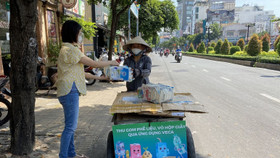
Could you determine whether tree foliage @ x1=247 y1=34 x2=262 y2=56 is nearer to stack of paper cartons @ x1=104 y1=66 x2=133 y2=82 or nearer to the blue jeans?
stack of paper cartons @ x1=104 y1=66 x2=133 y2=82

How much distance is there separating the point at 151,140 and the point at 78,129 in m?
2.38

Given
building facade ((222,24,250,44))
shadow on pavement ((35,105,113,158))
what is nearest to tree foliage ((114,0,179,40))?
shadow on pavement ((35,105,113,158))

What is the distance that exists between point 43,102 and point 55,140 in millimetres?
3254

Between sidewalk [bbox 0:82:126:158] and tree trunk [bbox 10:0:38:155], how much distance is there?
1.06ft

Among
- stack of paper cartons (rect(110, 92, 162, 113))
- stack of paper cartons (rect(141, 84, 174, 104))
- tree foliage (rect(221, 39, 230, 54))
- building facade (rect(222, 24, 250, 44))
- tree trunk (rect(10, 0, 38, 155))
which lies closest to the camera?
stack of paper cartons (rect(110, 92, 162, 113))

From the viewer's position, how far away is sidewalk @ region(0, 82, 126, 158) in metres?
3.54

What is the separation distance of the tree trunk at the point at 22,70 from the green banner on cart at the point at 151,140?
1.41 metres

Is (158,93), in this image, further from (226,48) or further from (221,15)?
(221,15)

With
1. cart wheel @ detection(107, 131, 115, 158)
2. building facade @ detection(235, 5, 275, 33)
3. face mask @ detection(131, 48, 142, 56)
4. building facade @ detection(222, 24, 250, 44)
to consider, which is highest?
building facade @ detection(235, 5, 275, 33)

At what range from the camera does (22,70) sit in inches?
118

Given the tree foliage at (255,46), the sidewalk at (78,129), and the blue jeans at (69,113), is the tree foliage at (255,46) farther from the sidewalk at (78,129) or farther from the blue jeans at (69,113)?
the blue jeans at (69,113)

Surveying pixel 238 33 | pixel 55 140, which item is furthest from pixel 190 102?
pixel 238 33

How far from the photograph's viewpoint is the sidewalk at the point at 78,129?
3541mm

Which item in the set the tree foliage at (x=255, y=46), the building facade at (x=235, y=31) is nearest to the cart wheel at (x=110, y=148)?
the tree foliage at (x=255, y=46)
